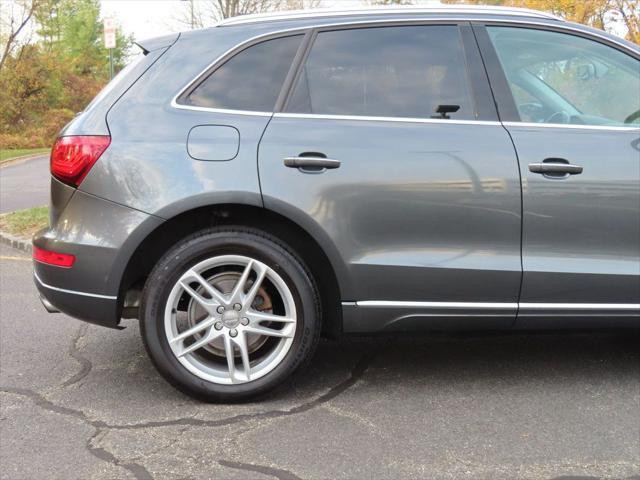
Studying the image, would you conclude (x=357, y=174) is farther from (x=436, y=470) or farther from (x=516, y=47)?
(x=436, y=470)

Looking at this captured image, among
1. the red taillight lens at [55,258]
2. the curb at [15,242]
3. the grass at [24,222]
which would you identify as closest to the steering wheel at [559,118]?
the red taillight lens at [55,258]

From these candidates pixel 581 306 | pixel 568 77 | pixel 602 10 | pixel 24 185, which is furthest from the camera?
pixel 24 185

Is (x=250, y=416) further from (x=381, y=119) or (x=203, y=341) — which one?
(x=381, y=119)

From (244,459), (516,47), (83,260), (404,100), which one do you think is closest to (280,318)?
(244,459)

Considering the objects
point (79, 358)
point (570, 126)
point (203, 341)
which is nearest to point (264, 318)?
point (203, 341)

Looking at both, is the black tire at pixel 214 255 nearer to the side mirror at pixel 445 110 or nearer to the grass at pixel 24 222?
the side mirror at pixel 445 110

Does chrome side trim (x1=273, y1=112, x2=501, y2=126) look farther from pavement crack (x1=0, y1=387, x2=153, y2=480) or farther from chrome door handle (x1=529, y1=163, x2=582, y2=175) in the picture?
pavement crack (x1=0, y1=387, x2=153, y2=480)

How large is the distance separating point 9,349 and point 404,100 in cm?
273

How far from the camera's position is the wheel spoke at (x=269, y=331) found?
3.25 meters

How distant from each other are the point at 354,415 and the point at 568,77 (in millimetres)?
2002

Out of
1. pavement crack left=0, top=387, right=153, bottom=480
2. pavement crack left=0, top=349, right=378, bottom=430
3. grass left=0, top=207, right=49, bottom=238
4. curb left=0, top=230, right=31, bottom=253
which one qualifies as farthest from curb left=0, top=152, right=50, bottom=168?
pavement crack left=0, top=349, right=378, bottom=430

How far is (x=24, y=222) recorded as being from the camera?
844 centimetres

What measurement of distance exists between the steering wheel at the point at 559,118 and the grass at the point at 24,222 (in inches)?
245

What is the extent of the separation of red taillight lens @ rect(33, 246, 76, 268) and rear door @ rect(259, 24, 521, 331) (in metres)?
0.95
